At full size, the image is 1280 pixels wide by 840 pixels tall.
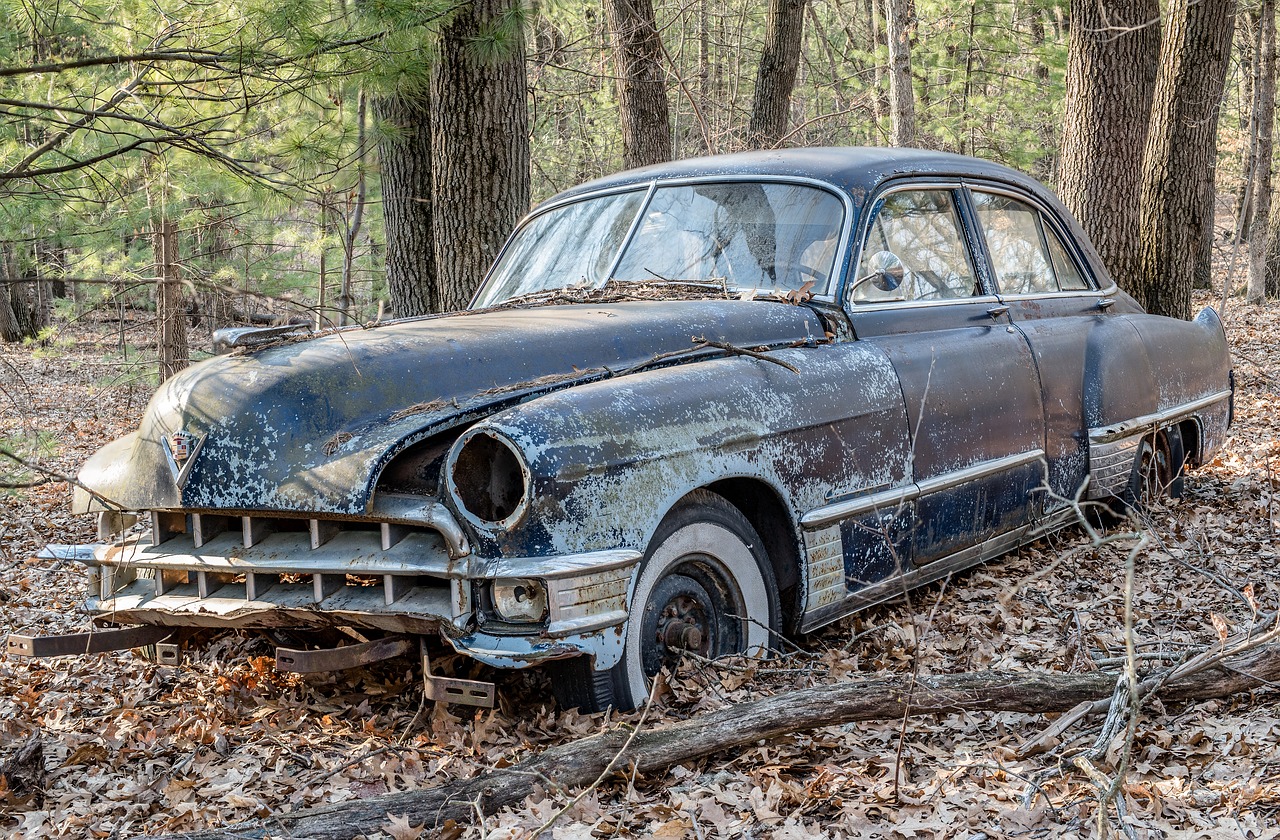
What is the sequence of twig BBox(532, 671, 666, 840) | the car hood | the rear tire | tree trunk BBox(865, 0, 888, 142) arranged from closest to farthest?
1. twig BBox(532, 671, 666, 840)
2. the car hood
3. the rear tire
4. tree trunk BBox(865, 0, 888, 142)

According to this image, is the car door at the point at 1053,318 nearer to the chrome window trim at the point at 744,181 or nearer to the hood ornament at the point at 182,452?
the chrome window trim at the point at 744,181

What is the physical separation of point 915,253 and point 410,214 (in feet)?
15.7

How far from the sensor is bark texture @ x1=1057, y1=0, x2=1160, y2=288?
9117 millimetres

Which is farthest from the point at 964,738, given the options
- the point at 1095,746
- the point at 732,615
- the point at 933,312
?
the point at 933,312

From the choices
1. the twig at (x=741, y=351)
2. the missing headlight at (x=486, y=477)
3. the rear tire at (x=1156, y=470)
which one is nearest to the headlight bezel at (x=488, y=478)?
the missing headlight at (x=486, y=477)

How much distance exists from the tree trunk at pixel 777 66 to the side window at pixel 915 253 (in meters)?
8.88

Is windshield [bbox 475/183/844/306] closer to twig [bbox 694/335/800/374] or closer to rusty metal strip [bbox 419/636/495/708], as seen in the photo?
twig [bbox 694/335/800/374]

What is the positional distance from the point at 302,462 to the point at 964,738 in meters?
2.19

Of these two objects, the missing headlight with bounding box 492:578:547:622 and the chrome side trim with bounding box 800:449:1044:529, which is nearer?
the missing headlight with bounding box 492:578:547:622

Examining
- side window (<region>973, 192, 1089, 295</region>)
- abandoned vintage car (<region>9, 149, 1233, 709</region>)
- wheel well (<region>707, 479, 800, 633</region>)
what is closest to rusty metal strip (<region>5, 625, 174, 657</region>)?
abandoned vintage car (<region>9, 149, 1233, 709</region>)

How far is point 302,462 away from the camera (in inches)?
135

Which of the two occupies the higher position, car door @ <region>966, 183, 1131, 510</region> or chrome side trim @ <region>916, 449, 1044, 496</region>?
car door @ <region>966, 183, 1131, 510</region>

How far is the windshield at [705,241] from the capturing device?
15.4 ft

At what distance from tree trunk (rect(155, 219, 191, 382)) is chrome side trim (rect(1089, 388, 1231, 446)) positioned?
7326mm
